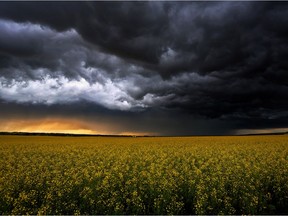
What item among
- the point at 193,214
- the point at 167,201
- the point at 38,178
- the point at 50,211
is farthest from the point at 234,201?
the point at 38,178

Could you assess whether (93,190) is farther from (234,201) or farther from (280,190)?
(280,190)

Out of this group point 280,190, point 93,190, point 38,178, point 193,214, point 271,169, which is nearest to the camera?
point 193,214

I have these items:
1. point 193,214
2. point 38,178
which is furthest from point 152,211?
point 38,178

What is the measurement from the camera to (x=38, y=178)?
11.3 metres

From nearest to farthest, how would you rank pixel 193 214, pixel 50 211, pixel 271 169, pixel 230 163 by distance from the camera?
pixel 50 211
pixel 193 214
pixel 271 169
pixel 230 163

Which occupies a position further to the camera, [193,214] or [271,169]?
[271,169]

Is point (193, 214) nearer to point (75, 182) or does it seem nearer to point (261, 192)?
point (261, 192)

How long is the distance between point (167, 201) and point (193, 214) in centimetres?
97

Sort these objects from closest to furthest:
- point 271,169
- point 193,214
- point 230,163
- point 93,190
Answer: point 193,214 < point 93,190 < point 271,169 < point 230,163

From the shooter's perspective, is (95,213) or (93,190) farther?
(93,190)

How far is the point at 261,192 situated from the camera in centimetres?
984

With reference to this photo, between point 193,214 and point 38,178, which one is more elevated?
point 38,178

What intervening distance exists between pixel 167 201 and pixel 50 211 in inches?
153

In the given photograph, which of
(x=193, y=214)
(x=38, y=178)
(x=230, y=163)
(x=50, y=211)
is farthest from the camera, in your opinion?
(x=230, y=163)
